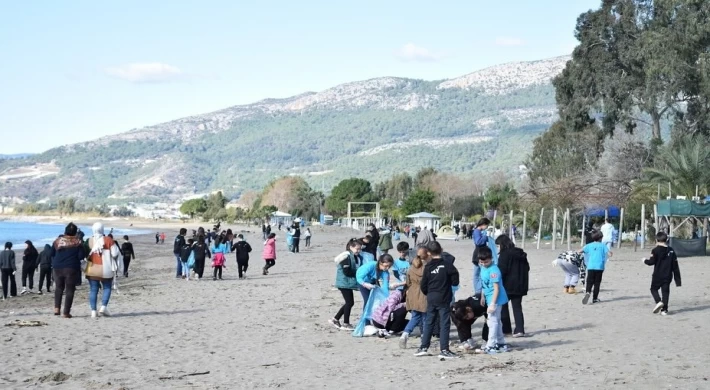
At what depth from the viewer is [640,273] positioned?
78.7 ft

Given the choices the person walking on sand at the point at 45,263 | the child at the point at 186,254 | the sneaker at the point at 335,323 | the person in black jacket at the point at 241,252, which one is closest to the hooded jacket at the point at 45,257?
the person walking on sand at the point at 45,263

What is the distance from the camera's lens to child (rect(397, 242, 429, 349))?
11812 millimetres

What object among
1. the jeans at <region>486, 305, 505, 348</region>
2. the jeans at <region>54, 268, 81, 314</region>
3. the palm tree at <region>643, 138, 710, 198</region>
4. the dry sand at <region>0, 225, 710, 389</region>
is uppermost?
the palm tree at <region>643, 138, 710, 198</region>

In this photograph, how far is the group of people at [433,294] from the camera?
1139 centimetres

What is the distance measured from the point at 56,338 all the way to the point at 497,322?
597 centimetres

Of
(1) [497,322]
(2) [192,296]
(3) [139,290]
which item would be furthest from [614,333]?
(3) [139,290]

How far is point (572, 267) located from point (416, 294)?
7.15 metres

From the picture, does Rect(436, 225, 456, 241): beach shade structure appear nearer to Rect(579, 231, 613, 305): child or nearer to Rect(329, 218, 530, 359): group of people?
Rect(579, 231, 613, 305): child

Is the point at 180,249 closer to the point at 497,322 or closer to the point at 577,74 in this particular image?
the point at 497,322

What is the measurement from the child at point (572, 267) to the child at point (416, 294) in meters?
6.56

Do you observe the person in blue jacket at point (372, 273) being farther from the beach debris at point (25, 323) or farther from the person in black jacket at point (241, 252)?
the person in black jacket at point (241, 252)

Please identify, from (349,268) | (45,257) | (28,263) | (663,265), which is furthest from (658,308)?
(28,263)

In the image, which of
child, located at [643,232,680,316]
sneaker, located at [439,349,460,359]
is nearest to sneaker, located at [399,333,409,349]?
sneaker, located at [439,349,460,359]

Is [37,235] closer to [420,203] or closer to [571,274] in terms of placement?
[420,203]
